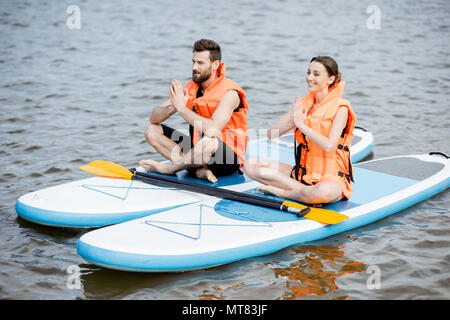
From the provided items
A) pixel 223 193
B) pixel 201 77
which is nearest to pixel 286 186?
pixel 223 193

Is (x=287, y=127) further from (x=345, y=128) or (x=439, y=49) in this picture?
(x=439, y=49)

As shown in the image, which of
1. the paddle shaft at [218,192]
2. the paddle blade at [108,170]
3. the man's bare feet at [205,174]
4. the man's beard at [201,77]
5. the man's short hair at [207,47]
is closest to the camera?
the paddle shaft at [218,192]

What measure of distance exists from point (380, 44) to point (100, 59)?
6084 mm

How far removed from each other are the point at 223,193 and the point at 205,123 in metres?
0.61

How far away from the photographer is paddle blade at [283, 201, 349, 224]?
14.1ft

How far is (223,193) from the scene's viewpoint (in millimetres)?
4688

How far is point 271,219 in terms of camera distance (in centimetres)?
431

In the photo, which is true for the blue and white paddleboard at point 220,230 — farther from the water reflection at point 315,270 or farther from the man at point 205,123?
the man at point 205,123

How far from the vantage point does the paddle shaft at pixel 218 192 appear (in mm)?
4441

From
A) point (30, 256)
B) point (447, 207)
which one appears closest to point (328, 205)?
point (447, 207)

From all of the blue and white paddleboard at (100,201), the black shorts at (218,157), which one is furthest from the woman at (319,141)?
the blue and white paddleboard at (100,201)

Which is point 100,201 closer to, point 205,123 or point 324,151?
point 205,123

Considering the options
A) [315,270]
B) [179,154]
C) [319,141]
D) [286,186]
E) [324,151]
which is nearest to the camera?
[315,270]

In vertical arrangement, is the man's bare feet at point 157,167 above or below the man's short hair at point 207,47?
below
